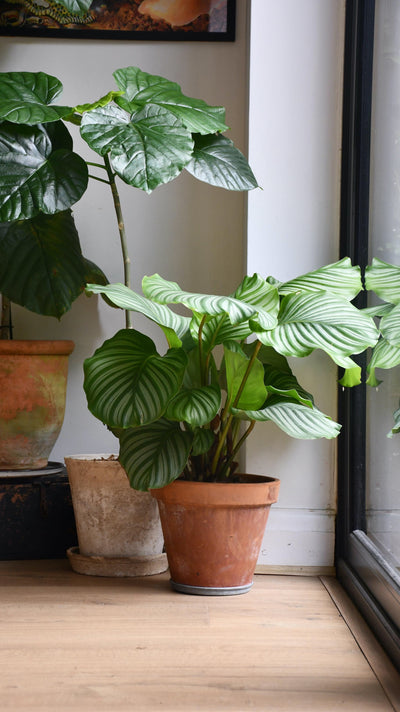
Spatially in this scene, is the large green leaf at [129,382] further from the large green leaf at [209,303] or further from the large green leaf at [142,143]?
the large green leaf at [142,143]

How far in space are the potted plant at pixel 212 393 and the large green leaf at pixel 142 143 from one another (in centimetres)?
23

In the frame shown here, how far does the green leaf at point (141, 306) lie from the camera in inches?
58.0

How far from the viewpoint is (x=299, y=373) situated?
191 cm

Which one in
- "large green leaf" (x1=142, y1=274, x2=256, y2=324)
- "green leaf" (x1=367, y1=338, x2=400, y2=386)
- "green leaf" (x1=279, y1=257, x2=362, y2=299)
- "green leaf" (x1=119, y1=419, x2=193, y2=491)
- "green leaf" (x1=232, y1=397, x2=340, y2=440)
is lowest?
"green leaf" (x1=119, y1=419, x2=193, y2=491)

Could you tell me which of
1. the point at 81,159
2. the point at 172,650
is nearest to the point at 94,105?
the point at 81,159

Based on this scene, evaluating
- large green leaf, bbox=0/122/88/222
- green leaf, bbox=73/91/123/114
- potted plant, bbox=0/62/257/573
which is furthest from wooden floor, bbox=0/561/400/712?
green leaf, bbox=73/91/123/114

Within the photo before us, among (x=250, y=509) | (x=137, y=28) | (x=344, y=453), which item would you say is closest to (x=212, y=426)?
(x=250, y=509)

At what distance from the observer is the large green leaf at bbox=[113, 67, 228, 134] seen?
65.5 inches

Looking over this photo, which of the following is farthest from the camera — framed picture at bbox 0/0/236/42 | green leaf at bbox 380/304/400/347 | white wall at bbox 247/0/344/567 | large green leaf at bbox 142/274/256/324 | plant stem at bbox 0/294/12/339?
framed picture at bbox 0/0/236/42

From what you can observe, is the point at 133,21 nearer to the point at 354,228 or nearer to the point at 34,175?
the point at 34,175

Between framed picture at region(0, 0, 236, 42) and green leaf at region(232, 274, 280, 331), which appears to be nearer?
green leaf at region(232, 274, 280, 331)

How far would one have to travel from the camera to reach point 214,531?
5.34 feet

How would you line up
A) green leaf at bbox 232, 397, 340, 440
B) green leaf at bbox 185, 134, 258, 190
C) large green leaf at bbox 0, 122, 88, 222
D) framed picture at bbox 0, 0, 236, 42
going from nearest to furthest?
green leaf at bbox 232, 397, 340, 440 → large green leaf at bbox 0, 122, 88, 222 → green leaf at bbox 185, 134, 258, 190 → framed picture at bbox 0, 0, 236, 42

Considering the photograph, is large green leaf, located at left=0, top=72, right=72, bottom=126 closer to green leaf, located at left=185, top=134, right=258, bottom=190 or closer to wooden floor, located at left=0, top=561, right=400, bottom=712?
green leaf, located at left=185, top=134, right=258, bottom=190
